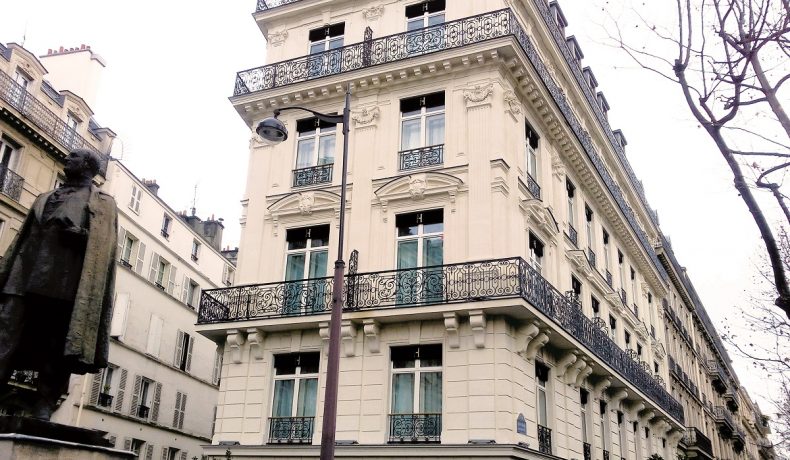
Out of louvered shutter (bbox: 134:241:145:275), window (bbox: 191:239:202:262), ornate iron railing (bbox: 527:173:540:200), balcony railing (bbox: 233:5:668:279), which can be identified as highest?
balcony railing (bbox: 233:5:668:279)

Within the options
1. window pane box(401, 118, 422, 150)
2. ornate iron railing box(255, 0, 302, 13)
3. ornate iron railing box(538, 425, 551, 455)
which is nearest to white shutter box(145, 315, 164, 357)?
ornate iron railing box(255, 0, 302, 13)

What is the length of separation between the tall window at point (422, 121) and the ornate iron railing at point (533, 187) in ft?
8.90

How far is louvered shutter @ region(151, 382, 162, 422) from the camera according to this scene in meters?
29.6

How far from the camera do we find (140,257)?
2986 centimetres

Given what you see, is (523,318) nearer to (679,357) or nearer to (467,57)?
(467,57)

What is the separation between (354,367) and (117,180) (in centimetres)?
1528

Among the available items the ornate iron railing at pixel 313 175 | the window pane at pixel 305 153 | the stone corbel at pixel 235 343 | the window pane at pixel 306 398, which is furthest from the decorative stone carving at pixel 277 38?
Result: the window pane at pixel 306 398

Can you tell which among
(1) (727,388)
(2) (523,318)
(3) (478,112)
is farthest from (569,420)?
(1) (727,388)

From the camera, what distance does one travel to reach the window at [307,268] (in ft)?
61.3

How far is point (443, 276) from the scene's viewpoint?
57.4ft

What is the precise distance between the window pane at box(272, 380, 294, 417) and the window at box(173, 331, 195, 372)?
47.0 feet

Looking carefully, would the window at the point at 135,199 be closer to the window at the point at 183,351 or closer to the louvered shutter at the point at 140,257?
the louvered shutter at the point at 140,257

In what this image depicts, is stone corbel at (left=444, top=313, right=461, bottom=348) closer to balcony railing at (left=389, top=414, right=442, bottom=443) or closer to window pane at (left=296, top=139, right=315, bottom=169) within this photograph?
balcony railing at (left=389, top=414, right=442, bottom=443)

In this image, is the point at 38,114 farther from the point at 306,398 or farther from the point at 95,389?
the point at 306,398
